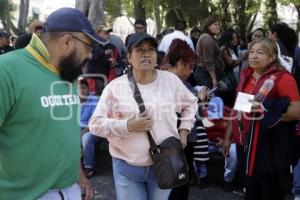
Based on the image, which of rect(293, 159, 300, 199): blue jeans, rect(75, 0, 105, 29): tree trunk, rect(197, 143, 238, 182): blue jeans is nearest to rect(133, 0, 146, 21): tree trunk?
rect(75, 0, 105, 29): tree trunk

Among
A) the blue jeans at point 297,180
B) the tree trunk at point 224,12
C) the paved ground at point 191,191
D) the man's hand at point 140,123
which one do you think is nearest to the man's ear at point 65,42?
the man's hand at point 140,123

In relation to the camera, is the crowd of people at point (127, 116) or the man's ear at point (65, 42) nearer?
the crowd of people at point (127, 116)

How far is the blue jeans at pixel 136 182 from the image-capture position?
9.96 feet

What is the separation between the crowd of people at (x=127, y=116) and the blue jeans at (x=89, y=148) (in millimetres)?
1562

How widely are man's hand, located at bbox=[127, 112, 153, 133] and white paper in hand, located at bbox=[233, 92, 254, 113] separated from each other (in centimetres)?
96

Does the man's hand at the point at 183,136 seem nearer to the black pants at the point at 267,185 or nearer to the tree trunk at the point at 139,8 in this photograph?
the black pants at the point at 267,185

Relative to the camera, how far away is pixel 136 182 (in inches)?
122

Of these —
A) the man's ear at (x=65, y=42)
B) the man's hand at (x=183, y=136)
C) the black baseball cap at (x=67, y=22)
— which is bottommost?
the man's hand at (x=183, y=136)

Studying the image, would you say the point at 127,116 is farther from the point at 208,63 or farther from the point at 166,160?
the point at 208,63

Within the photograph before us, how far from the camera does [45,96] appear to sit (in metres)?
2.19

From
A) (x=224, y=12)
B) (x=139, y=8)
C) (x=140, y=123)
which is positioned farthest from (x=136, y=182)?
(x=139, y=8)

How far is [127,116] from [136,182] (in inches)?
18.6

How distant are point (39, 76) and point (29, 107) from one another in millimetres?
172

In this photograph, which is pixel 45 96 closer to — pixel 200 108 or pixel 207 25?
pixel 200 108
